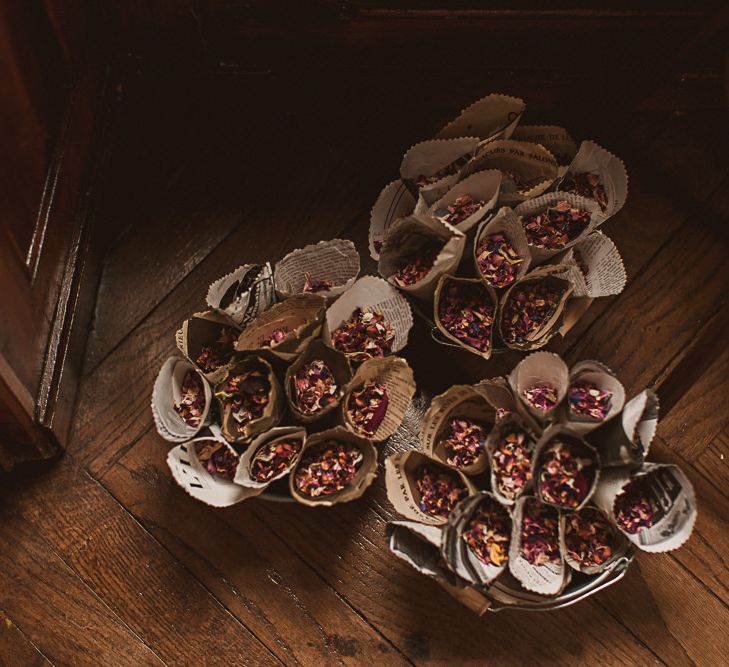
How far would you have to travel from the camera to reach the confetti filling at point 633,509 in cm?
111

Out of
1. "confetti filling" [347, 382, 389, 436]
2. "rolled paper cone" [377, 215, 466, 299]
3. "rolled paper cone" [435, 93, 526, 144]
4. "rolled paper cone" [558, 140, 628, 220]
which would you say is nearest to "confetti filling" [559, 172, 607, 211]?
"rolled paper cone" [558, 140, 628, 220]

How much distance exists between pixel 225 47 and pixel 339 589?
2.91 ft

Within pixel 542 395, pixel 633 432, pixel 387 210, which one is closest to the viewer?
pixel 633 432

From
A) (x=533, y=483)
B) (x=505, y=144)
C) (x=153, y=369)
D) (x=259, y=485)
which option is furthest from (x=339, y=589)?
(x=505, y=144)

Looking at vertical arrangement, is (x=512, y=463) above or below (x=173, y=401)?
above

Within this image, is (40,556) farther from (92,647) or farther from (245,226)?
(245,226)

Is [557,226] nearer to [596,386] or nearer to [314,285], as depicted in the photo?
[596,386]

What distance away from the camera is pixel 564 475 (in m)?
1.12

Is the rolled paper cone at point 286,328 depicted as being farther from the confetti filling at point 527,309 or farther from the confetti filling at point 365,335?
the confetti filling at point 527,309

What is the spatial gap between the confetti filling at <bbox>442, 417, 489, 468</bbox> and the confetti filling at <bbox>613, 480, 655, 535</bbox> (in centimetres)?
21

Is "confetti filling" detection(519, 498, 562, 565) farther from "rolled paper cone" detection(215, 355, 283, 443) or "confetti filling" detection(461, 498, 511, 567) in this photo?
"rolled paper cone" detection(215, 355, 283, 443)

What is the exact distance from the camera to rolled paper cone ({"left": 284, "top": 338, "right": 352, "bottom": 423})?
1.17 meters

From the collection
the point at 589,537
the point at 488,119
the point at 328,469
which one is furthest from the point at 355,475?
the point at 488,119

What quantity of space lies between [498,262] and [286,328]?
34 cm
